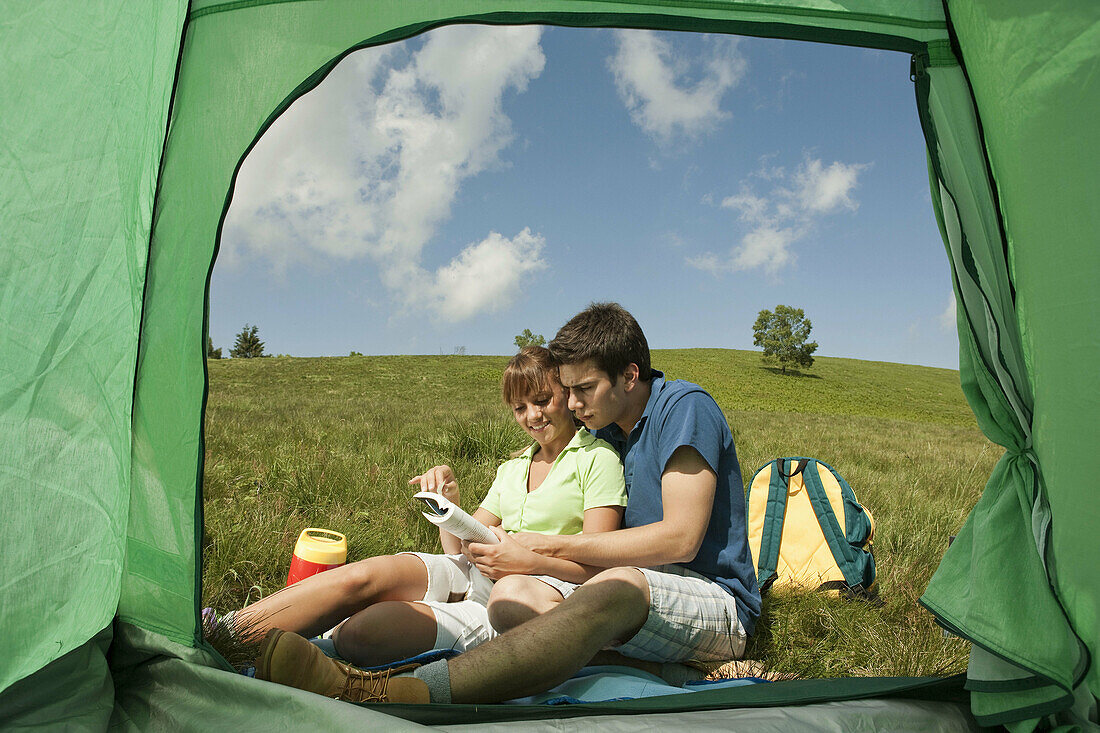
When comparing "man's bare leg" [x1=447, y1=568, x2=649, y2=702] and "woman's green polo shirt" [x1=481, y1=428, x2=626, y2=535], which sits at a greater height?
"woman's green polo shirt" [x1=481, y1=428, x2=626, y2=535]

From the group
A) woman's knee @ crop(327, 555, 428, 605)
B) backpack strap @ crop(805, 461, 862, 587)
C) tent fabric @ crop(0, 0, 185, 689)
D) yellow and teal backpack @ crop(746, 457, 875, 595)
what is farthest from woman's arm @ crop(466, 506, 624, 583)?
backpack strap @ crop(805, 461, 862, 587)

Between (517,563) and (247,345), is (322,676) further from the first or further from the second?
(247,345)

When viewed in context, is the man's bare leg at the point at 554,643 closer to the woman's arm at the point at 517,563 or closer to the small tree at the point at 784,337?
the woman's arm at the point at 517,563

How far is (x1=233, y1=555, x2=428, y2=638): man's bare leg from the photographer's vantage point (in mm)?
2146

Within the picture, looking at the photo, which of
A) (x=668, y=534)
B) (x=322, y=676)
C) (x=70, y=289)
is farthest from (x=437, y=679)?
(x=70, y=289)

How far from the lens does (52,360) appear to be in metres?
1.55

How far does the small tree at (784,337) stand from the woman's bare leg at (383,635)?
47113 millimetres

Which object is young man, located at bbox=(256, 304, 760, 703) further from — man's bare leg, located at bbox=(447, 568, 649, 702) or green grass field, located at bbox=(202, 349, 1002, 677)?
Result: green grass field, located at bbox=(202, 349, 1002, 677)

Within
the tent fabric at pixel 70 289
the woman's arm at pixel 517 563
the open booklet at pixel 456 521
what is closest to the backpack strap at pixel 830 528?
the woman's arm at pixel 517 563

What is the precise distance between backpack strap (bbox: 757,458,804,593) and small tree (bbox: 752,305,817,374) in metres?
45.6

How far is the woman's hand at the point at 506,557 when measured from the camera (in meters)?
2.18

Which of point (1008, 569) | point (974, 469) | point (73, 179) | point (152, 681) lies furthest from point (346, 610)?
point (974, 469)

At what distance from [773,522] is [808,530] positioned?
0.53 feet

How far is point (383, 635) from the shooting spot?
216cm
